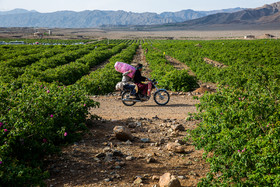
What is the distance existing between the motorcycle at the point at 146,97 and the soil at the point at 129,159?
81.3 inches

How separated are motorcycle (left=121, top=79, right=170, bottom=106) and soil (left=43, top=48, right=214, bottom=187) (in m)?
2.07

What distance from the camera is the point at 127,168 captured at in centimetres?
489

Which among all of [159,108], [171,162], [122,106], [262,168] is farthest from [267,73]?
[262,168]

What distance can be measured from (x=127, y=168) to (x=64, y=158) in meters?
1.36

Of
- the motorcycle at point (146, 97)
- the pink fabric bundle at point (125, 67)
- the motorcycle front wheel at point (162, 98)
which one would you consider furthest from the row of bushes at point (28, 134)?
the motorcycle front wheel at point (162, 98)

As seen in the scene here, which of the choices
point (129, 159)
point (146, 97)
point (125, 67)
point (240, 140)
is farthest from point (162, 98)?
point (240, 140)

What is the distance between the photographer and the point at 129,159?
207 inches

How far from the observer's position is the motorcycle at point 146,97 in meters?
10.1

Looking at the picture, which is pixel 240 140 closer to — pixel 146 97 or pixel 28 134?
pixel 28 134

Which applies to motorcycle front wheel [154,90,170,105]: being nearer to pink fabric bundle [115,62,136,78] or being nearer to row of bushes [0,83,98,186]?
pink fabric bundle [115,62,136,78]

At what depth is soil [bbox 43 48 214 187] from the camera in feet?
14.6

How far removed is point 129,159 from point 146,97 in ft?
16.4

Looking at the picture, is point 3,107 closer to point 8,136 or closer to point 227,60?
point 8,136

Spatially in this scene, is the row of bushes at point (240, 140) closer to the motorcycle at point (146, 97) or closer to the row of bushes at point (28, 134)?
the row of bushes at point (28, 134)
